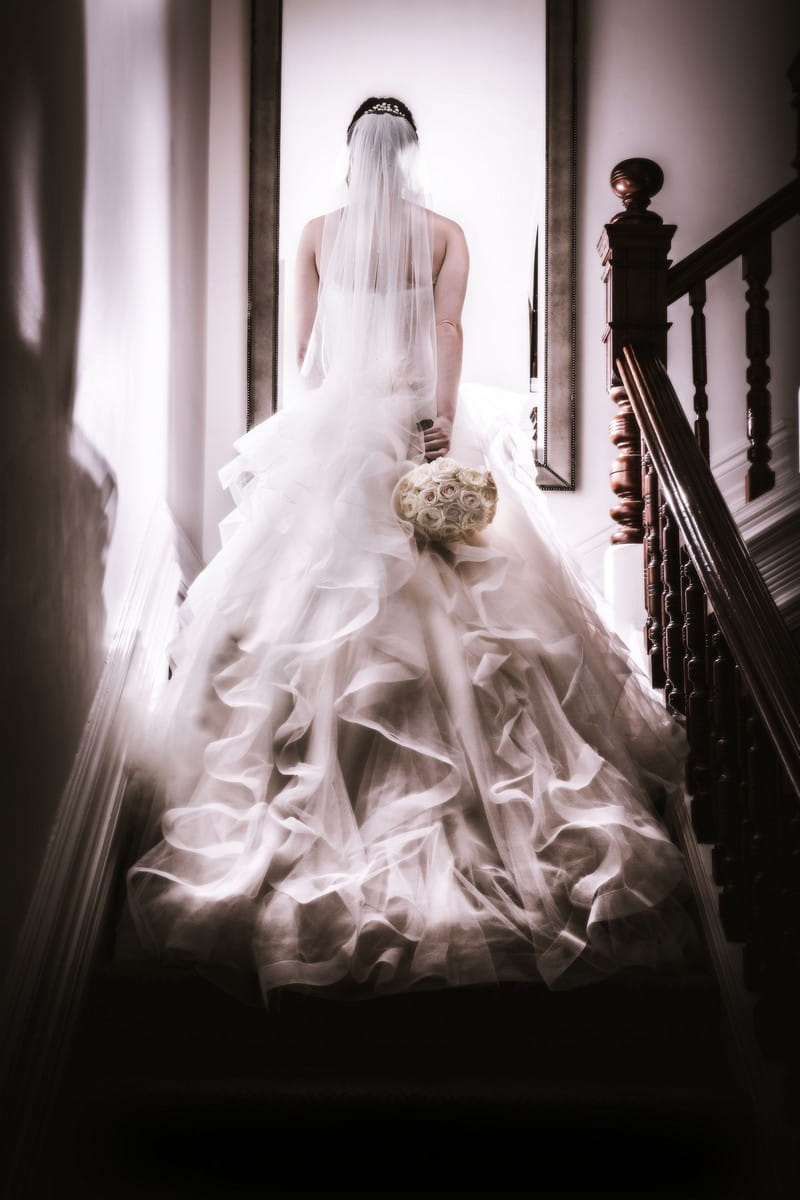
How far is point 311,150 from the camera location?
4086 mm

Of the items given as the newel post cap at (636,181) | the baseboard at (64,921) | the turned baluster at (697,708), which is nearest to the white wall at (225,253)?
the newel post cap at (636,181)

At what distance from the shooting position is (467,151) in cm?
407

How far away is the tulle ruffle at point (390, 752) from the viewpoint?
5.73ft

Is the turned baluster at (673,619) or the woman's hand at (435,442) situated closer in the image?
the turned baluster at (673,619)

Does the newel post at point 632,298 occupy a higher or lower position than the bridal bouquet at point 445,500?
higher

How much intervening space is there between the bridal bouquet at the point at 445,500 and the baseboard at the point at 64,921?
27.4 inches

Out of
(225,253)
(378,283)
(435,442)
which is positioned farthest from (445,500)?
(225,253)

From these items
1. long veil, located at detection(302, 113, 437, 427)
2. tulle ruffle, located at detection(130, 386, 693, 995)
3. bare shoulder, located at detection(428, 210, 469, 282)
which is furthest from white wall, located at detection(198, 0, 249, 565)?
tulle ruffle, located at detection(130, 386, 693, 995)

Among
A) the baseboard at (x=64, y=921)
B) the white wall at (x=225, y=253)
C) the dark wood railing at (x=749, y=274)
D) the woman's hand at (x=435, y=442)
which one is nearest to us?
the baseboard at (x=64, y=921)

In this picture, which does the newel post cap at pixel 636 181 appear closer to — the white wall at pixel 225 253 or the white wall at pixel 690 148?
the white wall at pixel 690 148

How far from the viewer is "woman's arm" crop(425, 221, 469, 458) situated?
296 cm

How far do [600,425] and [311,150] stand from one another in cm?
151

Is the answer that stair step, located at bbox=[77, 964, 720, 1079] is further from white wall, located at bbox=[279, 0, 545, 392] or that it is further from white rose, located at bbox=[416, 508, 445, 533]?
white wall, located at bbox=[279, 0, 545, 392]

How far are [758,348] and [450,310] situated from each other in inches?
33.9
